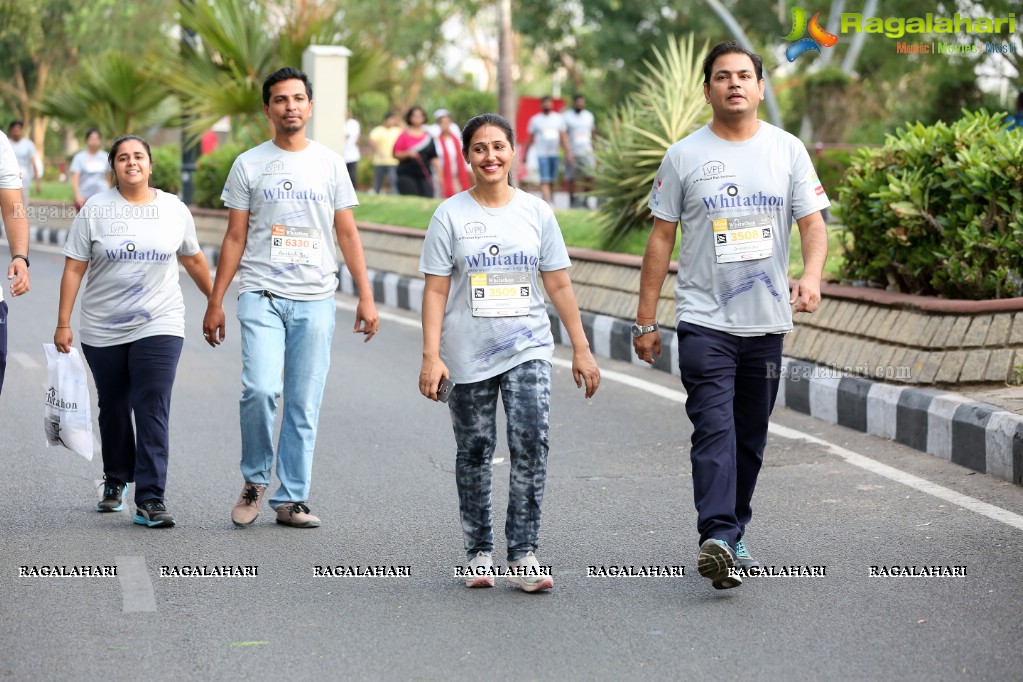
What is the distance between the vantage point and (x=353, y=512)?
669 centimetres

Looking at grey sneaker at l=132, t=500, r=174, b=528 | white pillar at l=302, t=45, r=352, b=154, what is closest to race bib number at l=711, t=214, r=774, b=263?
grey sneaker at l=132, t=500, r=174, b=528

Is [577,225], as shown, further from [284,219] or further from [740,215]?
[740,215]

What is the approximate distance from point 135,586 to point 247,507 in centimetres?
101

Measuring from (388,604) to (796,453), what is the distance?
133 inches

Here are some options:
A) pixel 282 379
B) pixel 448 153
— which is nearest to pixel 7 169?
pixel 282 379

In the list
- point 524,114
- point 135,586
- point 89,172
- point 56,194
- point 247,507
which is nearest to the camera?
point 135,586

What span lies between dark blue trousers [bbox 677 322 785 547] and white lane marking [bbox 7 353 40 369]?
21.9 feet

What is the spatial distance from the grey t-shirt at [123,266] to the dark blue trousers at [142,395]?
0.19ft

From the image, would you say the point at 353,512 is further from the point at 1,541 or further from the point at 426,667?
the point at 426,667

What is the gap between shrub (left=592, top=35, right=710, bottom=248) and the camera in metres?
13.3

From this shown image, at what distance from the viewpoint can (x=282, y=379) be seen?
21.0 ft

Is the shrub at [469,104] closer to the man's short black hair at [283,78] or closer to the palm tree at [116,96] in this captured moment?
the palm tree at [116,96]

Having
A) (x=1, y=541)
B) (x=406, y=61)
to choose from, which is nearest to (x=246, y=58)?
(x=1, y=541)

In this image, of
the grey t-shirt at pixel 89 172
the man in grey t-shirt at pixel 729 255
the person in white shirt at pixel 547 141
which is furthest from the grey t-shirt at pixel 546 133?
the man in grey t-shirt at pixel 729 255
